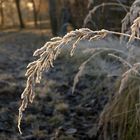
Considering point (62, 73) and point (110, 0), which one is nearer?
point (62, 73)

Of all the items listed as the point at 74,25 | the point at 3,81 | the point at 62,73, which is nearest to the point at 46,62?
the point at 3,81

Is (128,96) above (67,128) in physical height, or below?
above

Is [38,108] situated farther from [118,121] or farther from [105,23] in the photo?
[105,23]

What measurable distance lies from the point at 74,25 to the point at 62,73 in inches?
182

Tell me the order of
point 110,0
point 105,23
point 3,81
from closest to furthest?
point 3,81 < point 110,0 < point 105,23

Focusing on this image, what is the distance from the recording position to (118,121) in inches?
140

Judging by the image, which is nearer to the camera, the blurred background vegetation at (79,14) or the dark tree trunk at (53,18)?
the blurred background vegetation at (79,14)

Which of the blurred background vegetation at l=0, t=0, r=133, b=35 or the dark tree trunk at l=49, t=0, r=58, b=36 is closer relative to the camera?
the blurred background vegetation at l=0, t=0, r=133, b=35

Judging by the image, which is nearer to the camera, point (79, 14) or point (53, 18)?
point (79, 14)

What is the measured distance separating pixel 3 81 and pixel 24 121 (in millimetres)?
1251

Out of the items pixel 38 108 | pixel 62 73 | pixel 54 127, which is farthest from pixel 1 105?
pixel 62 73

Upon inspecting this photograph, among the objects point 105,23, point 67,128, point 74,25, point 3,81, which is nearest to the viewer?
point 67,128

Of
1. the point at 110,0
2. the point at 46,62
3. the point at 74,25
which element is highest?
the point at 46,62

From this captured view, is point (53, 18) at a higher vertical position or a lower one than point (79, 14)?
lower
